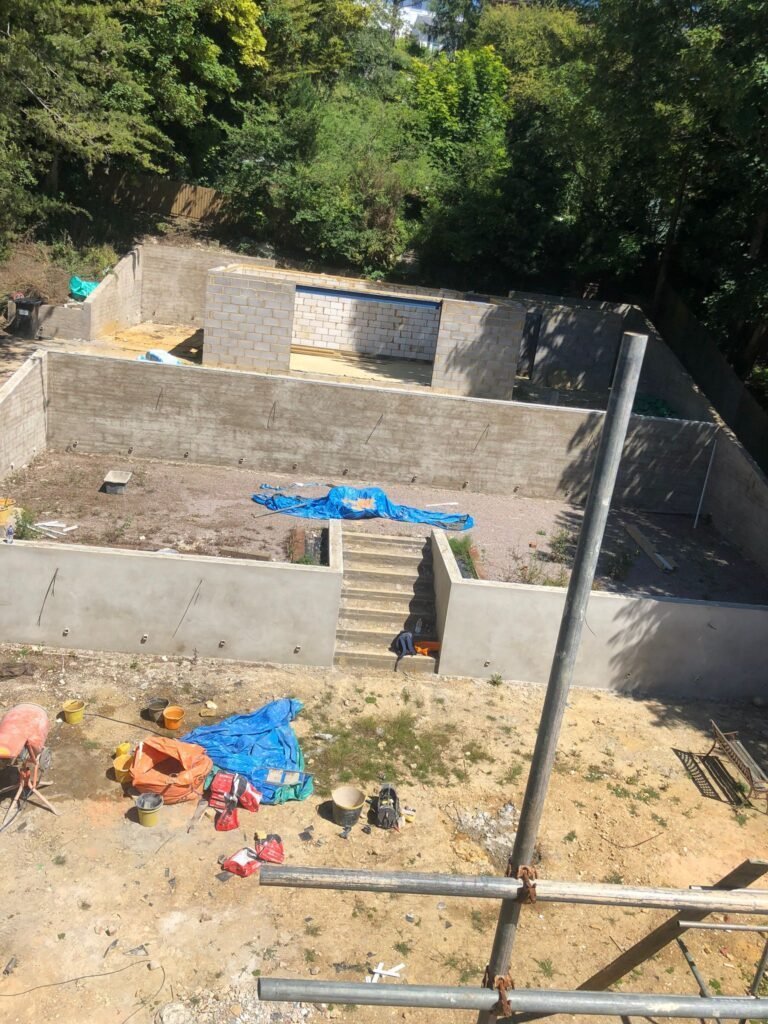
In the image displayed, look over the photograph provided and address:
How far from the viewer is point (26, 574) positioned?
1066 centimetres

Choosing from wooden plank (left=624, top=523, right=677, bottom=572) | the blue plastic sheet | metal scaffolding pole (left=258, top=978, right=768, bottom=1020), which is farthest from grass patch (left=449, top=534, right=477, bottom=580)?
the blue plastic sheet

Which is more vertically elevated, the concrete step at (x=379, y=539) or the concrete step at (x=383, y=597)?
the concrete step at (x=379, y=539)

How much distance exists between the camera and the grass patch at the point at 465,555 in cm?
1253

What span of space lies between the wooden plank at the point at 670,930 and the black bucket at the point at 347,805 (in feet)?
12.7

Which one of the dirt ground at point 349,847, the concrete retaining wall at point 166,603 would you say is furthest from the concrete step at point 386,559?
the dirt ground at point 349,847

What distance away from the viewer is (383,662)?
461 inches

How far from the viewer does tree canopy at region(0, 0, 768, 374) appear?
17234 millimetres

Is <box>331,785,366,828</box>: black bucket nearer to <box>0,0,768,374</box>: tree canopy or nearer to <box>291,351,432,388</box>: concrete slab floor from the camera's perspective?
<box>291,351,432,388</box>: concrete slab floor

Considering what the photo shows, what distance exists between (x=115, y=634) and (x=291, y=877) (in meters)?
8.40

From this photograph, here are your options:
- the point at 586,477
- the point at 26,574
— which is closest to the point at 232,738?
the point at 26,574

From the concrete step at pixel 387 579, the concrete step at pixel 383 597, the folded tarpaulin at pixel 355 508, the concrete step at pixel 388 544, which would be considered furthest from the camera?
the folded tarpaulin at pixel 355 508

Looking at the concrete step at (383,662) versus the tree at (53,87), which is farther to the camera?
the tree at (53,87)

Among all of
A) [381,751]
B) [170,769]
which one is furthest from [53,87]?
[381,751]

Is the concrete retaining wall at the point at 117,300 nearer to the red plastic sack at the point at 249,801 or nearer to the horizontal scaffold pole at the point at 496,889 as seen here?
the red plastic sack at the point at 249,801
